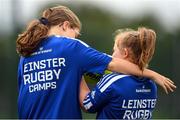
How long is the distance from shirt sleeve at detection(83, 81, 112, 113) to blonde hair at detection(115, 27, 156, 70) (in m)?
0.25

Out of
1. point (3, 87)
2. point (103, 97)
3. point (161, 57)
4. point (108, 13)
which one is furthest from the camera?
point (108, 13)

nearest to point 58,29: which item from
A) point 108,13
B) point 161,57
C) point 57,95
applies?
point 57,95

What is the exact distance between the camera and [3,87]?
10211 mm

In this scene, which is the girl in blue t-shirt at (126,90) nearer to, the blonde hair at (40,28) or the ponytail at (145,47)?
the ponytail at (145,47)

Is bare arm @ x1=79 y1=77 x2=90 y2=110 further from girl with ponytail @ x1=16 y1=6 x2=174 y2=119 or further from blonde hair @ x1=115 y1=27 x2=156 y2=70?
blonde hair @ x1=115 y1=27 x2=156 y2=70

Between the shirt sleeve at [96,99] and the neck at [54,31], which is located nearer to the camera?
the shirt sleeve at [96,99]

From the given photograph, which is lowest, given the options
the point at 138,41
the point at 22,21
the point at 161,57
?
the point at 161,57

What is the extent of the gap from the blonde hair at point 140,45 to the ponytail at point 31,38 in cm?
48

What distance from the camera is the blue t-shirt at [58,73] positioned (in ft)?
14.2

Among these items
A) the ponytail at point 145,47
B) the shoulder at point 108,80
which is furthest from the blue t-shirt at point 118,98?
the ponytail at point 145,47

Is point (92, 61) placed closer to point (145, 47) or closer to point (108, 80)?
point (108, 80)

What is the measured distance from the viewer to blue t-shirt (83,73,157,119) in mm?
4305

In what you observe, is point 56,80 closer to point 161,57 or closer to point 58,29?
point 58,29

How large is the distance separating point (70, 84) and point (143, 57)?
1.46 feet
